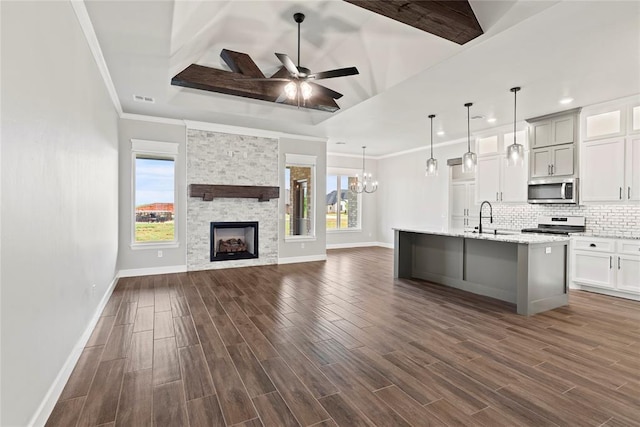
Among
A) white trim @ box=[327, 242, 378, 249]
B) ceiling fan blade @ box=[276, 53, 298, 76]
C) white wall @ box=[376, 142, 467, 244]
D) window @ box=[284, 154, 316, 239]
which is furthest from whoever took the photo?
white trim @ box=[327, 242, 378, 249]

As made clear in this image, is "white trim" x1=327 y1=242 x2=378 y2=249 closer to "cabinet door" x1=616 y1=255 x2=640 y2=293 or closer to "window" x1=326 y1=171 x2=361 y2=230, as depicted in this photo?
"window" x1=326 y1=171 x2=361 y2=230

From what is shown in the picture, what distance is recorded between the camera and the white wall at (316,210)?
742 centimetres

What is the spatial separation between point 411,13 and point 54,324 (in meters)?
3.66

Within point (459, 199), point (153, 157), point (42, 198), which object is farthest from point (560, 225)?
point (153, 157)

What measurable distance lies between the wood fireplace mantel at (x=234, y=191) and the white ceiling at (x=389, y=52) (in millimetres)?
1435

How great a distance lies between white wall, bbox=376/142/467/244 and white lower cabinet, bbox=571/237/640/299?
3417mm

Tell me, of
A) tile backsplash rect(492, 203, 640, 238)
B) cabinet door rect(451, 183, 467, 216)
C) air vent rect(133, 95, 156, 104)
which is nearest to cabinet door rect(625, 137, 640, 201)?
tile backsplash rect(492, 203, 640, 238)

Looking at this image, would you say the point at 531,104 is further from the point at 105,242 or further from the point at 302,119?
the point at 105,242

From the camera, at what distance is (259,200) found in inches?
280

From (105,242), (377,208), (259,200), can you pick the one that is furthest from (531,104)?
(105,242)

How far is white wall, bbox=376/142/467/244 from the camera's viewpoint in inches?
336

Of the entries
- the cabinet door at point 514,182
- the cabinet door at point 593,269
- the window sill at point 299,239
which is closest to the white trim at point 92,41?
the window sill at point 299,239

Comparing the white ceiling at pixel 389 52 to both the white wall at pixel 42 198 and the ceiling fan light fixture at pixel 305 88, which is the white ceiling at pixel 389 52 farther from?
the white wall at pixel 42 198

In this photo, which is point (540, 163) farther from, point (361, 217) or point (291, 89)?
point (361, 217)
